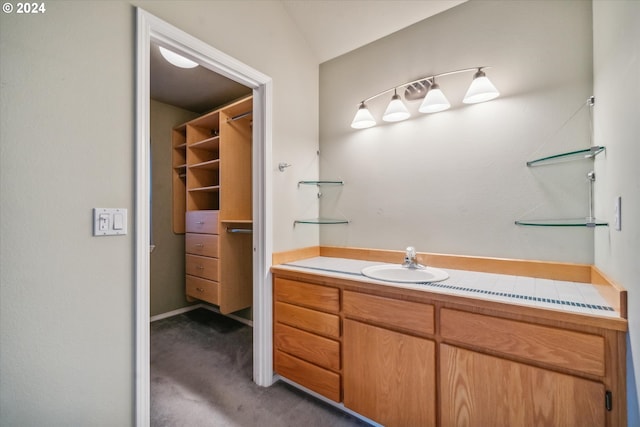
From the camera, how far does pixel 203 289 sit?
274cm

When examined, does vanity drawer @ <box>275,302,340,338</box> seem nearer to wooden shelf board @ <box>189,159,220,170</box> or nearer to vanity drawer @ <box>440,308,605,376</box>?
vanity drawer @ <box>440,308,605,376</box>

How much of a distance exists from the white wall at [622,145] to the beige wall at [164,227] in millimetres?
3472

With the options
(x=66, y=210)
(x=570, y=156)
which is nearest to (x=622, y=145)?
(x=570, y=156)

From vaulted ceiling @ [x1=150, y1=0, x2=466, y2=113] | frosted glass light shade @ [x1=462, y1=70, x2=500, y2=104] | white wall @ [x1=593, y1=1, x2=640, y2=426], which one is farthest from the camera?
vaulted ceiling @ [x1=150, y1=0, x2=466, y2=113]

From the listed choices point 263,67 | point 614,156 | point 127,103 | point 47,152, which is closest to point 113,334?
point 47,152

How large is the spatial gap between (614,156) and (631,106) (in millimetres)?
253

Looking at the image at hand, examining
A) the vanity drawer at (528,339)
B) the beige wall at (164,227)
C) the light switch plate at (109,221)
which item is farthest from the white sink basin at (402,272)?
the beige wall at (164,227)

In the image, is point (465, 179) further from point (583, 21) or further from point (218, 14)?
point (218, 14)

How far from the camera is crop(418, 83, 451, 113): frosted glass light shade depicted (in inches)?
63.9

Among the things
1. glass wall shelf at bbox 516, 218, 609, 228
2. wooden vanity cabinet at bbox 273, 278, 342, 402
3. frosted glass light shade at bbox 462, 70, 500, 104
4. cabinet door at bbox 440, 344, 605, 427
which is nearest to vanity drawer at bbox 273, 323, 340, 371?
wooden vanity cabinet at bbox 273, 278, 342, 402

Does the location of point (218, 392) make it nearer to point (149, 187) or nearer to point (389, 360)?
point (389, 360)

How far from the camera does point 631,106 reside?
0.85m

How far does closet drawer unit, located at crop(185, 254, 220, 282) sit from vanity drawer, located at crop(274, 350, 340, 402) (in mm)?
1112

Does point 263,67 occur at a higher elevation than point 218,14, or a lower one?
lower
